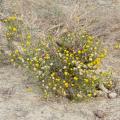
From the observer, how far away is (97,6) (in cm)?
619

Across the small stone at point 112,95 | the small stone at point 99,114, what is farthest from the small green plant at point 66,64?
the small stone at point 99,114

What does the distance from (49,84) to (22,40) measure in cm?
103

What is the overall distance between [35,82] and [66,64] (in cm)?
43

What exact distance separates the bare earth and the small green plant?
14cm

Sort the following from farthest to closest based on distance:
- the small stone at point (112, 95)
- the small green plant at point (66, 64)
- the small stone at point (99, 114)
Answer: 1. the small stone at point (112, 95)
2. the small green plant at point (66, 64)
3. the small stone at point (99, 114)

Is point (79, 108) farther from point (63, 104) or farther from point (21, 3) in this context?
point (21, 3)

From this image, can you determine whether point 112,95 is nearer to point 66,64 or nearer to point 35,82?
point 66,64

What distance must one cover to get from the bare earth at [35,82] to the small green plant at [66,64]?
14 cm

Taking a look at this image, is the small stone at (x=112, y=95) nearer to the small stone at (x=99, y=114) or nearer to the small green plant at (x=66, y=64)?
the small green plant at (x=66, y=64)

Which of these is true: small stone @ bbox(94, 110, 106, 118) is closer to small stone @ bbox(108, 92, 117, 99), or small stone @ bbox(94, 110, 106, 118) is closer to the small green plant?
the small green plant

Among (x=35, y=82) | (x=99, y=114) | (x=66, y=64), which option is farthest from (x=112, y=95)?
(x=35, y=82)

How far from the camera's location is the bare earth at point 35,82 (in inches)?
158

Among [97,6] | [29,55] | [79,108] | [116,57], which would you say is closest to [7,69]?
[29,55]

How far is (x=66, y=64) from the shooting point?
4.42 metres
